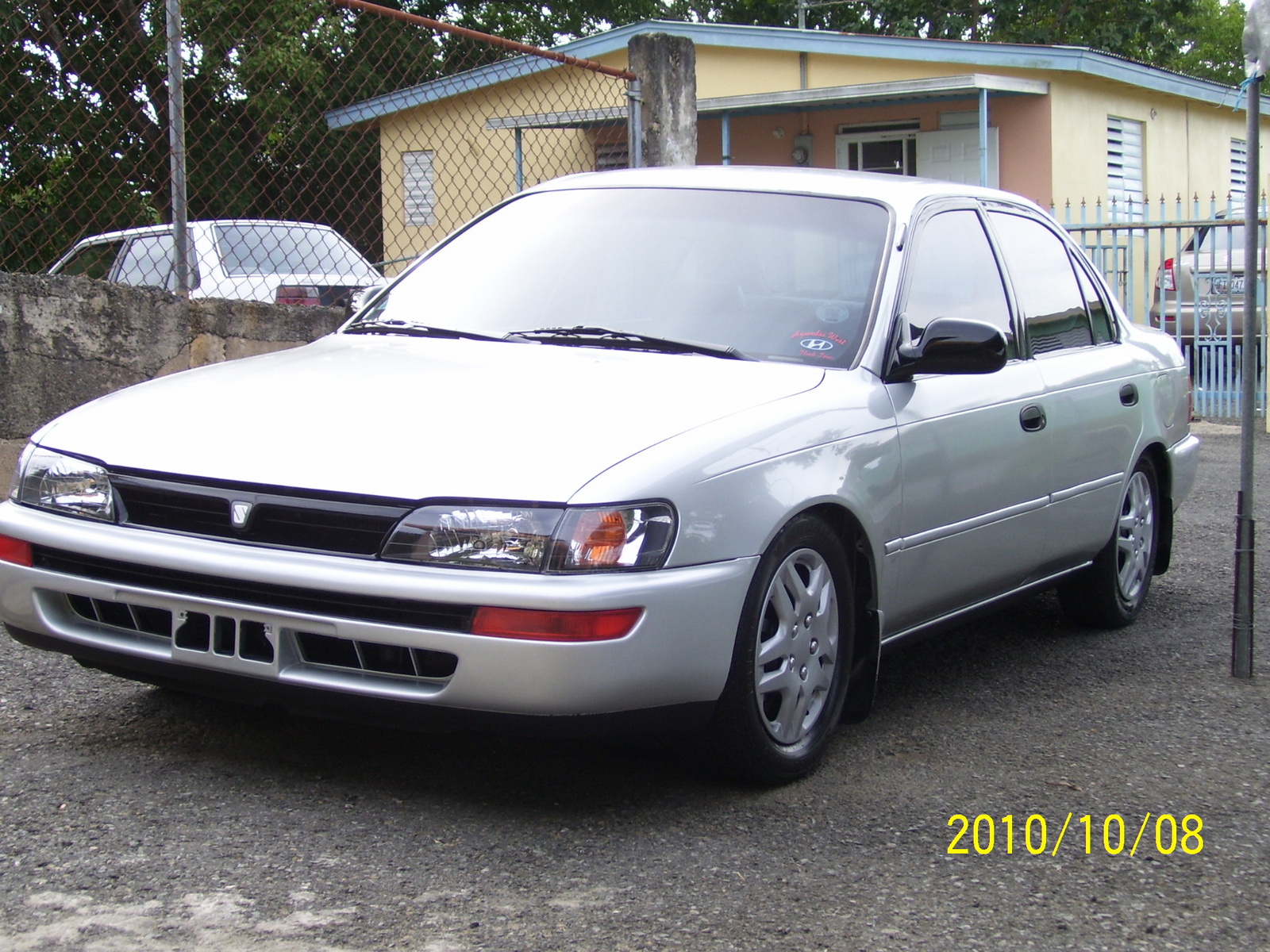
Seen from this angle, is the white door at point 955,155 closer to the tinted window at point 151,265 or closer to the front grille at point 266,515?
the tinted window at point 151,265

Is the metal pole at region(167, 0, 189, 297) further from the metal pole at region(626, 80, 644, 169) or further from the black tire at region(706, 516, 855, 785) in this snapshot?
the black tire at region(706, 516, 855, 785)

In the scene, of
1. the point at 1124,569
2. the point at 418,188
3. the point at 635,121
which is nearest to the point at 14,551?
the point at 1124,569

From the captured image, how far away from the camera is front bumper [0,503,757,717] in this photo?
3.26m

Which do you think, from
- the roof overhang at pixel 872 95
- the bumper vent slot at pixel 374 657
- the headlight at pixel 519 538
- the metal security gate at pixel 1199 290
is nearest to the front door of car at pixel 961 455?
the headlight at pixel 519 538

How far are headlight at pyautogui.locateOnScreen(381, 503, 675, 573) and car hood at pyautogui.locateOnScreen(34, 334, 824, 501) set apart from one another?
0.04 m

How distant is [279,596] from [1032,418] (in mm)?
2531

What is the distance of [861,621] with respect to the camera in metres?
4.18

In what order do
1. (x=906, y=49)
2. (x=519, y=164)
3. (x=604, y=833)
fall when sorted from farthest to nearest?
(x=906, y=49), (x=519, y=164), (x=604, y=833)

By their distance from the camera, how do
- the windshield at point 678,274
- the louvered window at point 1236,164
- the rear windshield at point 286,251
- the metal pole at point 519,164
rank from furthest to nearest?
1. the louvered window at point 1236,164
2. the metal pole at point 519,164
3. the rear windshield at point 286,251
4. the windshield at point 678,274

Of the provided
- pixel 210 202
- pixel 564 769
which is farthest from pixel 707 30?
pixel 564 769

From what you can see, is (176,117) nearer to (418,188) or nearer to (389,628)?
(389,628)

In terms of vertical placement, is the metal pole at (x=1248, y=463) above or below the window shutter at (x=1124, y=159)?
below

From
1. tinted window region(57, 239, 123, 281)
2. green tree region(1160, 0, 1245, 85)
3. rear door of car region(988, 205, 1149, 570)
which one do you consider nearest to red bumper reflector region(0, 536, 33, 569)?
rear door of car region(988, 205, 1149, 570)

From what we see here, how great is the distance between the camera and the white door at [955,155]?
20109mm
